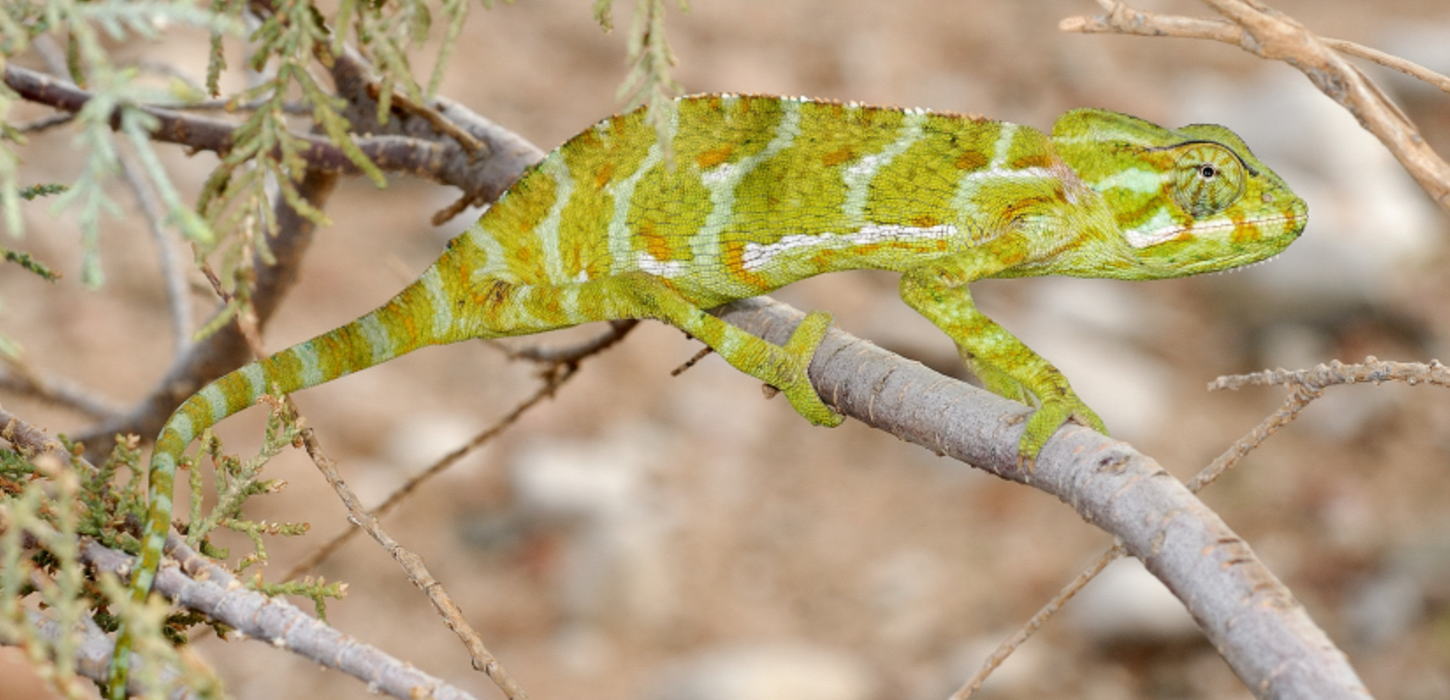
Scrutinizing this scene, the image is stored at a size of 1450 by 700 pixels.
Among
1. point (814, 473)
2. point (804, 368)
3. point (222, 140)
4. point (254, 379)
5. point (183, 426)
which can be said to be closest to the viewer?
point (183, 426)

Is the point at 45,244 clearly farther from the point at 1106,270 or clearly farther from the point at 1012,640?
the point at 1012,640

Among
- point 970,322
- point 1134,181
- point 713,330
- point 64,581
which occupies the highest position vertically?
point 1134,181

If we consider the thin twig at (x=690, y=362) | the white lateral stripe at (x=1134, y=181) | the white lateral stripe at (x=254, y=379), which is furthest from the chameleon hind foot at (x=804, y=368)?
the white lateral stripe at (x=254, y=379)

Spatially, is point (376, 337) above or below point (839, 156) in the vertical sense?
below

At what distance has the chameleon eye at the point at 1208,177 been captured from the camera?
65.7 inches

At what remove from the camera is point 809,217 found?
1.74m

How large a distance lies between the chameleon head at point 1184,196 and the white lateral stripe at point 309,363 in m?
1.04

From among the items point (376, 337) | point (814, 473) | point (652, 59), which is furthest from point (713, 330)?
point (814, 473)

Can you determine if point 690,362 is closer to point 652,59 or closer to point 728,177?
point 728,177

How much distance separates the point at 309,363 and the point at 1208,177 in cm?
117

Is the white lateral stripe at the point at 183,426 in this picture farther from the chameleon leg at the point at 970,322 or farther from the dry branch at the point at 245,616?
the chameleon leg at the point at 970,322

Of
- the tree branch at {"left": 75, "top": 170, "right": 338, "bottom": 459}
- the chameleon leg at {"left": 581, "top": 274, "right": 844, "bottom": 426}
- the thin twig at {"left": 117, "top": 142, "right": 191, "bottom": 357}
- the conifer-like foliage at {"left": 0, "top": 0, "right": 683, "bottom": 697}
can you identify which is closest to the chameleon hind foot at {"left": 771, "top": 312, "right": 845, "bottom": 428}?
the chameleon leg at {"left": 581, "top": 274, "right": 844, "bottom": 426}

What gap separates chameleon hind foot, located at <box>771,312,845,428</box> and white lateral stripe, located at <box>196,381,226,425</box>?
69 centimetres

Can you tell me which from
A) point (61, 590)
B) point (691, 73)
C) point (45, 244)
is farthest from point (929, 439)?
point (691, 73)
